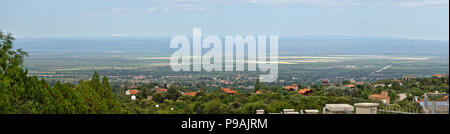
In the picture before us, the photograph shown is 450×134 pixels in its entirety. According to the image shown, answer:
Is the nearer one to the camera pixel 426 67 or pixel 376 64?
pixel 426 67

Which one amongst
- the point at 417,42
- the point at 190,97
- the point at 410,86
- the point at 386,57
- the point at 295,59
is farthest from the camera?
the point at 417,42

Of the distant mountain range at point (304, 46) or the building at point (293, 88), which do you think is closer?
the building at point (293, 88)

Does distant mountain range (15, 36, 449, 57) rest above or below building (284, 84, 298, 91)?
above

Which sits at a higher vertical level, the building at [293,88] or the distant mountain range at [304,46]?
the distant mountain range at [304,46]

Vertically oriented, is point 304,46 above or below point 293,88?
above

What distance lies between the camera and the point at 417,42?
45219mm

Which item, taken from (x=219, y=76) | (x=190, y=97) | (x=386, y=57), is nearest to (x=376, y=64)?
(x=386, y=57)

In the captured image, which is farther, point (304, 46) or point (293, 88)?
point (304, 46)

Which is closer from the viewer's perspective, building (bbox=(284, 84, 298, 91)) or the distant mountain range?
building (bbox=(284, 84, 298, 91))

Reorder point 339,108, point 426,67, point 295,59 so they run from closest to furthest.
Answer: point 339,108 → point 426,67 → point 295,59

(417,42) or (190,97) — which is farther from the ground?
(417,42)
